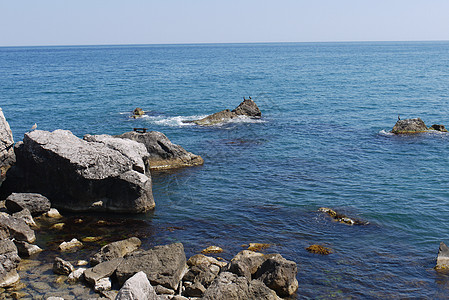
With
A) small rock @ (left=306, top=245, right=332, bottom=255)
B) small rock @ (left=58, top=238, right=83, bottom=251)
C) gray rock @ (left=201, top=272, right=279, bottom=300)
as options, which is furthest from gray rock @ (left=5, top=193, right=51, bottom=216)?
small rock @ (left=306, top=245, right=332, bottom=255)

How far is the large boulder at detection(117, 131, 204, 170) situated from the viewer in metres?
41.4

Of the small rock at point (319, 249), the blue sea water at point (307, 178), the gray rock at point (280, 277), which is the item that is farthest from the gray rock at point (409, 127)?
the gray rock at point (280, 277)

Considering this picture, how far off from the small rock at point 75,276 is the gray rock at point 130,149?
1106 centimetres

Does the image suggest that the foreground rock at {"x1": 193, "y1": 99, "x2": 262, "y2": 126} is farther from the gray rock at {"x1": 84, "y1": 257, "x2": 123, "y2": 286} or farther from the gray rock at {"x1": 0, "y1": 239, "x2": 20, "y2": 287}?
the gray rock at {"x1": 84, "y1": 257, "x2": 123, "y2": 286}

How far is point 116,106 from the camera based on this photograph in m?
76.1

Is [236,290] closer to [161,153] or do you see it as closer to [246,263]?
[246,263]

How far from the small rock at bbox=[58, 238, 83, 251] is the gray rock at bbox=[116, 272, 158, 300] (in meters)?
8.85

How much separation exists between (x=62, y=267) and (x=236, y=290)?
9148 millimetres

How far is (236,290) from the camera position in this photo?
1844 centimetres

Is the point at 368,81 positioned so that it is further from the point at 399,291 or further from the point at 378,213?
the point at 399,291

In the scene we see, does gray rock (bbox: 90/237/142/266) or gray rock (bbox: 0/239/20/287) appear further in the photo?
gray rock (bbox: 90/237/142/266)

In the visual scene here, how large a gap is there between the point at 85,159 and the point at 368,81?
9208 centimetres

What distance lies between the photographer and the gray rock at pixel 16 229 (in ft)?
82.9

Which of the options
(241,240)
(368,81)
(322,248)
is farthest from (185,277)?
(368,81)
